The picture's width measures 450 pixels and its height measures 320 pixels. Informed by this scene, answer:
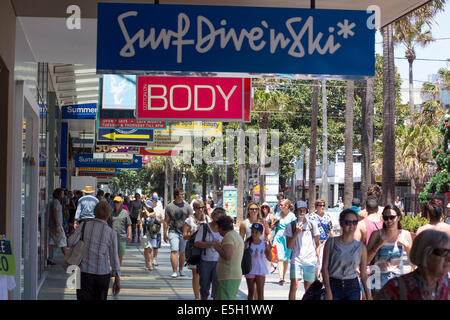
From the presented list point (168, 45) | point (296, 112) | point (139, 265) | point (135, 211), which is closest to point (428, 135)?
→ point (296, 112)

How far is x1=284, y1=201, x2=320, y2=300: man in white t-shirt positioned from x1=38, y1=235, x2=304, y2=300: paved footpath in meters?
1.17

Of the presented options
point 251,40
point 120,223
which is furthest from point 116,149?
point 251,40

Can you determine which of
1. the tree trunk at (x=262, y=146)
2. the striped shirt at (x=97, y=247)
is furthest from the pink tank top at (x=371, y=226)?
the tree trunk at (x=262, y=146)

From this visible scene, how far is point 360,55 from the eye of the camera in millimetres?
6500

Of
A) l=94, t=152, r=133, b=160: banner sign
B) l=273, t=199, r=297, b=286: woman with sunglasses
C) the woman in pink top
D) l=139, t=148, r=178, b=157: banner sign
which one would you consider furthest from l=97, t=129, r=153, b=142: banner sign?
the woman in pink top

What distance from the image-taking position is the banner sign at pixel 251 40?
641cm

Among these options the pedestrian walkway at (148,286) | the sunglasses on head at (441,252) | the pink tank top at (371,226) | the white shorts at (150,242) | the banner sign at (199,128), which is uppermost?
the banner sign at (199,128)

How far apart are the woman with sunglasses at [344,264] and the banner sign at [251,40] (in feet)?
7.56

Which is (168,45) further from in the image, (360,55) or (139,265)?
(139,265)

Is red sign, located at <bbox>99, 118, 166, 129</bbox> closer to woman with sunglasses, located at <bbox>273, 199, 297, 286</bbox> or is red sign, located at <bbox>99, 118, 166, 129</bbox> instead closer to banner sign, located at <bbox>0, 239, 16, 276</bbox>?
woman with sunglasses, located at <bbox>273, 199, 297, 286</bbox>

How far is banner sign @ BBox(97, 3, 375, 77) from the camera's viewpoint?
21.0 ft

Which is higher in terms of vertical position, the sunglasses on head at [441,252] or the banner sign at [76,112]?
the banner sign at [76,112]

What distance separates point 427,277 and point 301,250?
23.9 feet

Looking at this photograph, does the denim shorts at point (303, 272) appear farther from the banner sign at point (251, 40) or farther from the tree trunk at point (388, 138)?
the tree trunk at point (388, 138)
